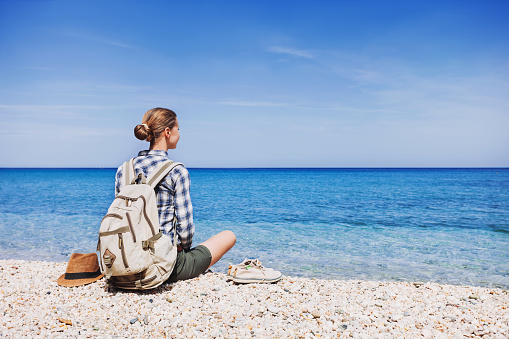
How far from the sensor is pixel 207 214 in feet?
58.0

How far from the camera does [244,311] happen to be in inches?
158

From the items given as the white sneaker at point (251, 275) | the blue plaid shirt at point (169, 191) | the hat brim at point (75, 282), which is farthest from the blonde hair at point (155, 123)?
the white sneaker at point (251, 275)

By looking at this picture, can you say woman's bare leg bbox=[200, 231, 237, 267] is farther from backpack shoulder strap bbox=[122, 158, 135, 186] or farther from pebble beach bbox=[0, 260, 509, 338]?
backpack shoulder strap bbox=[122, 158, 135, 186]

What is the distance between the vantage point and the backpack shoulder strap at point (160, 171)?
13.4ft

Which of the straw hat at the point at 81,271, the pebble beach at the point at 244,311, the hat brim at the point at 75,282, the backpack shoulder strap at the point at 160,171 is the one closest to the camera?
the pebble beach at the point at 244,311

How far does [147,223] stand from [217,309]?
53.2 inches

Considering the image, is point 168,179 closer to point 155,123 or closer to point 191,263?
point 155,123

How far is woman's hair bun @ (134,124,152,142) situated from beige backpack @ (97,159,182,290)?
0.44 metres

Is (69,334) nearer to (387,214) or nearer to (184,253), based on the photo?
(184,253)

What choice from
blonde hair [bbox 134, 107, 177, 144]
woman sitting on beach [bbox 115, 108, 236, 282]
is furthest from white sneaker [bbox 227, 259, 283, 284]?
blonde hair [bbox 134, 107, 177, 144]

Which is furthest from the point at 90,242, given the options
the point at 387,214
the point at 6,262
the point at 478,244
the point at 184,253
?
the point at 387,214

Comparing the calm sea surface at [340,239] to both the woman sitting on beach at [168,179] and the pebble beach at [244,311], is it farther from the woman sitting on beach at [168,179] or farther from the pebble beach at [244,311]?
the woman sitting on beach at [168,179]

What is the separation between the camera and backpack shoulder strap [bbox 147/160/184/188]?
407 centimetres

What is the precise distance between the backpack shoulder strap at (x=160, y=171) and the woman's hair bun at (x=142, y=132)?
1.34 feet
